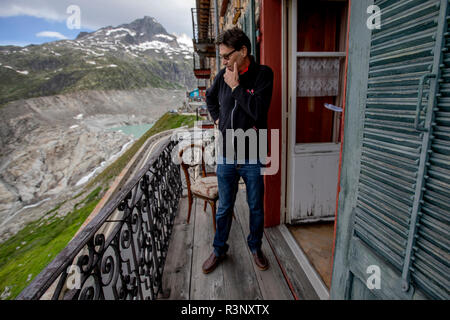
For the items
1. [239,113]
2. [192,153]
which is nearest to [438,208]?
[239,113]

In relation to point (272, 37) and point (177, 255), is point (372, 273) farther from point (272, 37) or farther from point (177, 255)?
point (272, 37)

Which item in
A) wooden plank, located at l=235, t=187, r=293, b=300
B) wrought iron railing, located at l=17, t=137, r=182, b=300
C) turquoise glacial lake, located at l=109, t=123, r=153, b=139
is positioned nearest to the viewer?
wrought iron railing, located at l=17, t=137, r=182, b=300

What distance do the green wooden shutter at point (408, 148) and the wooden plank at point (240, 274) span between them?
1.20 m

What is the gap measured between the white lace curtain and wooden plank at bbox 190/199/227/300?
6.46ft

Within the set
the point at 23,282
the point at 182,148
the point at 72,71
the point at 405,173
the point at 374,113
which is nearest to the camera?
the point at 405,173

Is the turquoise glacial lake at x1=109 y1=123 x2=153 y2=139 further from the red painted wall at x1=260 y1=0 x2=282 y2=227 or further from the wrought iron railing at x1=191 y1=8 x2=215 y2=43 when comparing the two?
the red painted wall at x1=260 y1=0 x2=282 y2=227

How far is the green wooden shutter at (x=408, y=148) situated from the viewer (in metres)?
0.74

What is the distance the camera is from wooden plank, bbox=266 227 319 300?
6.13ft

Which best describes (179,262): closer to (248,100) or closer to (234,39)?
(248,100)

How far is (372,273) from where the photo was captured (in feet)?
3.44

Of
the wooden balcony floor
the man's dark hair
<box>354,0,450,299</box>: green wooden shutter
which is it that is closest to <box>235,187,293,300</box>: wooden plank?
the wooden balcony floor

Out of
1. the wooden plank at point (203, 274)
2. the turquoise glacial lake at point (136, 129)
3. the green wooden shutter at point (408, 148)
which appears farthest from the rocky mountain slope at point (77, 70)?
the green wooden shutter at point (408, 148)

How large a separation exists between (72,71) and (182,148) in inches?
4028

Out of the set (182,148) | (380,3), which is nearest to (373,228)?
(380,3)
